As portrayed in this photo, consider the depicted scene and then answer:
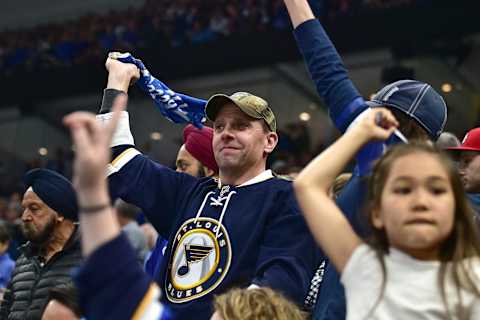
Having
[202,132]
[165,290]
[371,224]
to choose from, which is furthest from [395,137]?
[202,132]

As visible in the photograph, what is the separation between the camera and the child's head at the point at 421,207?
164 cm

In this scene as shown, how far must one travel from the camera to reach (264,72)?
14.3 meters

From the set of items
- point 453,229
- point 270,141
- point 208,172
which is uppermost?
point 270,141

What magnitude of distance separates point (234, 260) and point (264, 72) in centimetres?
1185

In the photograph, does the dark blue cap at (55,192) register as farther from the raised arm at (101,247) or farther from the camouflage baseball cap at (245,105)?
the raised arm at (101,247)

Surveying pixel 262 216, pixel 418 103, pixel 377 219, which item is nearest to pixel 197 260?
pixel 262 216

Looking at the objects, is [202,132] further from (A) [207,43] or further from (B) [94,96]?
(B) [94,96]

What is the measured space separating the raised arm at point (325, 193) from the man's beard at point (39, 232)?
203 centimetres

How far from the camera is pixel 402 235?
5.42ft

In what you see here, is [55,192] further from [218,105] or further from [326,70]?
[326,70]

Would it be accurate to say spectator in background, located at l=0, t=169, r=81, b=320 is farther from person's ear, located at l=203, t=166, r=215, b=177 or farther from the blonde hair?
the blonde hair

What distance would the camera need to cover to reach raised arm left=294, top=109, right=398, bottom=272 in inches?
69.3

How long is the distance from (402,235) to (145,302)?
1.73ft

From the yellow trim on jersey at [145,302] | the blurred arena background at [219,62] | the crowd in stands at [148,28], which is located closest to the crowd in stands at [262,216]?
the yellow trim on jersey at [145,302]
